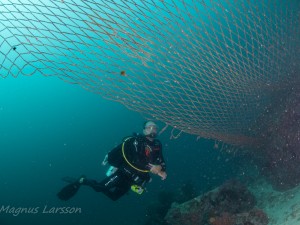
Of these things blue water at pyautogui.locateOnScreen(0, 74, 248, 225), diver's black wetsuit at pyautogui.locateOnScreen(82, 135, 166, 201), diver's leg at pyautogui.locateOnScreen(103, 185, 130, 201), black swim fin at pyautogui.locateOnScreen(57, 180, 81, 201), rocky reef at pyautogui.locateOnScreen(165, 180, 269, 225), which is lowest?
blue water at pyautogui.locateOnScreen(0, 74, 248, 225)

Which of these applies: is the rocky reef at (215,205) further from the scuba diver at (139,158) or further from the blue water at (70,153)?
the blue water at (70,153)

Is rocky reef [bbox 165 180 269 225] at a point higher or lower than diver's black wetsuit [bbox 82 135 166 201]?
lower

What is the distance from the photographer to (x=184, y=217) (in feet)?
24.2

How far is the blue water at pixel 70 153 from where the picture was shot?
965 inches

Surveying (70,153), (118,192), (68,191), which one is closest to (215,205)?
(118,192)

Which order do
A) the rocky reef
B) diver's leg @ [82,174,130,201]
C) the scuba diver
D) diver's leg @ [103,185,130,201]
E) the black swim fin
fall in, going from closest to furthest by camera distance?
the scuba diver, the rocky reef, diver's leg @ [82,174,130,201], diver's leg @ [103,185,130,201], the black swim fin

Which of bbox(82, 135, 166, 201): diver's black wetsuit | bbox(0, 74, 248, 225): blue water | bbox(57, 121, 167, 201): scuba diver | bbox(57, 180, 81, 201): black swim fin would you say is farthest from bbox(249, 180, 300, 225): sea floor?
bbox(57, 180, 81, 201): black swim fin

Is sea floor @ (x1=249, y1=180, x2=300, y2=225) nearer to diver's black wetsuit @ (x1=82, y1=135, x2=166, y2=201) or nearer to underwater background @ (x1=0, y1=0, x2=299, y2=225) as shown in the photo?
underwater background @ (x1=0, y1=0, x2=299, y2=225)

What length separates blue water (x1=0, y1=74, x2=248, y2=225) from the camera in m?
24.5

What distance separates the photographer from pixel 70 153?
212ft

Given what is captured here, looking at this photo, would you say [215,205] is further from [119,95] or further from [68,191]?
[68,191]

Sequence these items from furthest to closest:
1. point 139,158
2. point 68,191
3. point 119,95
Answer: point 68,191
point 139,158
point 119,95

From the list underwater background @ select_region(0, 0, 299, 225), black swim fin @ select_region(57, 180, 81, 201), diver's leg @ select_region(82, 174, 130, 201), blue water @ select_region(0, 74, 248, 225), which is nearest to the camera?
underwater background @ select_region(0, 0, 299, 225)

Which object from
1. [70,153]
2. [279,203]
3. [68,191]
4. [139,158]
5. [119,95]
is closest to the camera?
[119,95]
